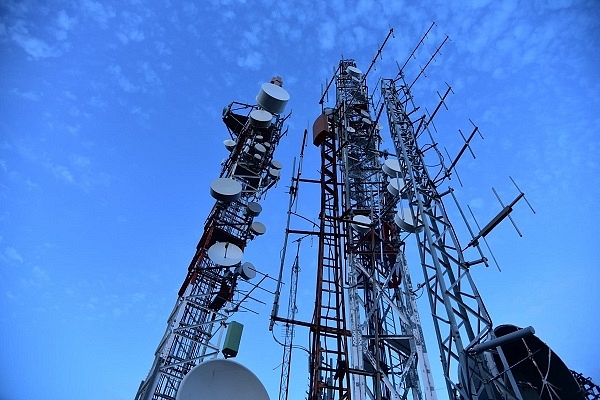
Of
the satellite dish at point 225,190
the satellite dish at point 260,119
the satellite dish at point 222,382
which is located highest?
the satellite dish at point 260,119

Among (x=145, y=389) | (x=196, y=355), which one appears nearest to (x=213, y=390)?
(x=145, y=389)

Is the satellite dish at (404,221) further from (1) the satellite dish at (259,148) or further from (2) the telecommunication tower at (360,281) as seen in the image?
(1) the satellite dish at (259,148)

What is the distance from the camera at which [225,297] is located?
1437 cm

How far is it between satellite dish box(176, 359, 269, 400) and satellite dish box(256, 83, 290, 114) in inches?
Result: 495

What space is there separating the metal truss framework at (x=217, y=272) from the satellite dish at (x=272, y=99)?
0.78 metres

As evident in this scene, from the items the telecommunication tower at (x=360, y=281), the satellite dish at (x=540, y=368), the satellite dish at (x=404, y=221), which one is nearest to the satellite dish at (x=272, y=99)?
the telecommunication tower at (x=360, y=281)

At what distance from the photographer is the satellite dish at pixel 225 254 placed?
14.2m

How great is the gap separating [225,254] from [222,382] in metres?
5.42

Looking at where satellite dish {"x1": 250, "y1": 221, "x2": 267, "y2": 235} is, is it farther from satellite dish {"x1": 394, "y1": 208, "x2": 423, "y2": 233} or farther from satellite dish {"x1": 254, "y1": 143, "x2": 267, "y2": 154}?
satellite dish {"x1": 394, "y1": 208, "x2": 423, "y2": 233}

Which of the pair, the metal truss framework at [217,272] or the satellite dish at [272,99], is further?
the satellite dish at [272,99]

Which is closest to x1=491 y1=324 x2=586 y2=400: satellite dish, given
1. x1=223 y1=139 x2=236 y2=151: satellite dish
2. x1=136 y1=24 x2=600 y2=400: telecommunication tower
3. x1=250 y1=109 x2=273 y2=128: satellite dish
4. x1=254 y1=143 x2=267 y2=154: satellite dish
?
x1=136 y1=24 x2=600 y2=400: telecommunication tower

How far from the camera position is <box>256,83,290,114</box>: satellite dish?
1902 centimetres

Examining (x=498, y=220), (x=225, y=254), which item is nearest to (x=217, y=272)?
(x=225, y=254)

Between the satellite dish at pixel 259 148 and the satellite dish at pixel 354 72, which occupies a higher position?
the satellite dish at pixel 354 72
